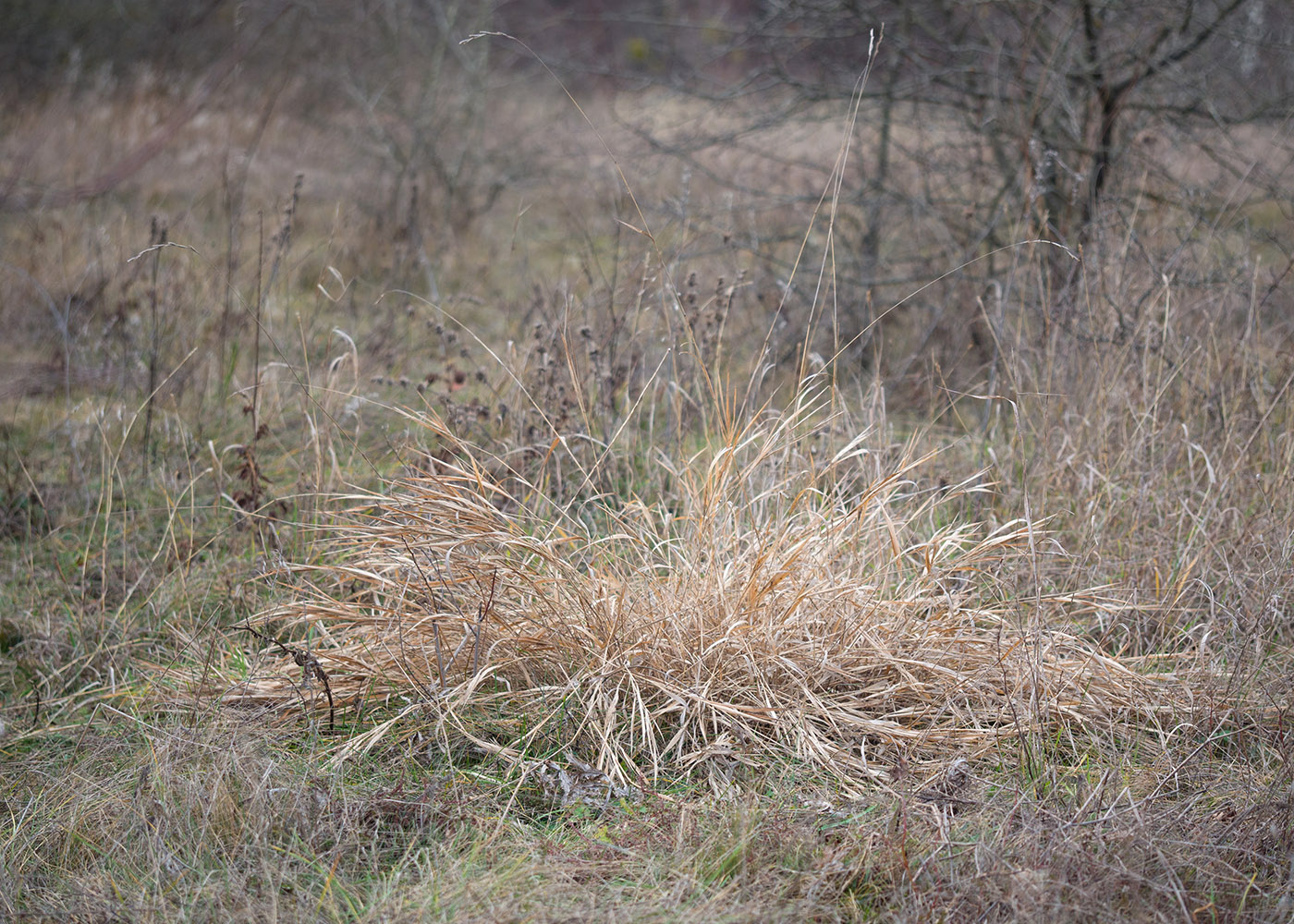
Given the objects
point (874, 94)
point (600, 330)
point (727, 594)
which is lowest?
point (727, 594)

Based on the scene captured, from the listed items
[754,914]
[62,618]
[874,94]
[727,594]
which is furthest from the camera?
[874,94]

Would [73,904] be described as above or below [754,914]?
below

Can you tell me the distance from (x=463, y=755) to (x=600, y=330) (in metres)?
1.81

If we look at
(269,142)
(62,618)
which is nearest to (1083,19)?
(62,618)

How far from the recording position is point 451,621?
2.03 meters

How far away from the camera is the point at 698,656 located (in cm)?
194

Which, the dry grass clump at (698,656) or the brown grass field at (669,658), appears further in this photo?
the dry grass clump at (698,656)

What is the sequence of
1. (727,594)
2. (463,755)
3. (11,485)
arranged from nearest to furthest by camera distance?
(463,755), (727,594), (11,485)

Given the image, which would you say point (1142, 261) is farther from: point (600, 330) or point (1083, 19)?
point (600, 330)

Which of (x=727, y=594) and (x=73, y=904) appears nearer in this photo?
(x=73, y=904)

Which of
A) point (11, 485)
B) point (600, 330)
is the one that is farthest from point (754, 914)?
point (11, 485)

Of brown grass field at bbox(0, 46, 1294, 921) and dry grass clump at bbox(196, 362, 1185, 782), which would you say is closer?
brown grass field at bbox(0, 46, 1294, 921)

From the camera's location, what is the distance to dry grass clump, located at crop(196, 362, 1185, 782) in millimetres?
1873

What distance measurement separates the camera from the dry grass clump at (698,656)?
1.87m
